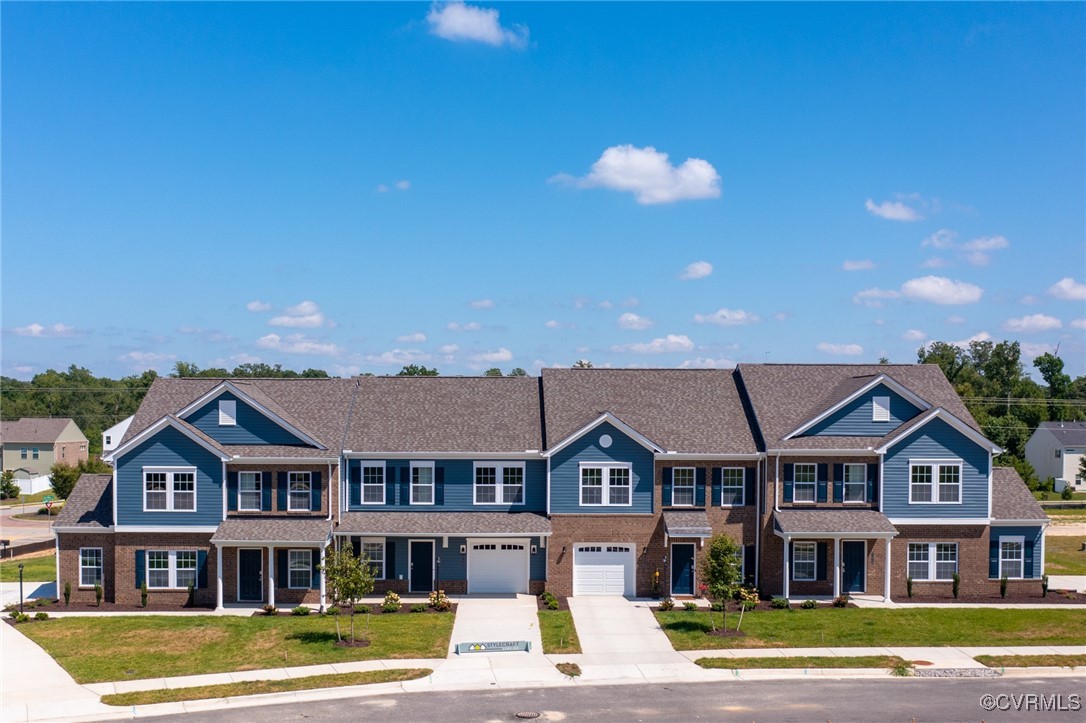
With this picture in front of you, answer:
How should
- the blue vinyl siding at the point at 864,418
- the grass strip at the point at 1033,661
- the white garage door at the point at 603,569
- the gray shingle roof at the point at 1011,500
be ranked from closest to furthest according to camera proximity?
1. the grass strip at the point at 1033,661
2. the white garage door at the point at 603,569
3. the gray shingle roof at the point at 1011,500
4. the blue vinyl siding at the point at 864,418

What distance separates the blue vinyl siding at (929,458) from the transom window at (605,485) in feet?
33.2

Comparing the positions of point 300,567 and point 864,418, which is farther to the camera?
point 864,418

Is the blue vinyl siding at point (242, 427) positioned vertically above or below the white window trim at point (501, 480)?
above

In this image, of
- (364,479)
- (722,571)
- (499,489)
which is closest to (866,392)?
(722,571)

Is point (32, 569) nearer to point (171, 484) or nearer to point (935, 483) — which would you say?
point (171, 484)

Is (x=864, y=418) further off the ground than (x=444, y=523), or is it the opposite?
(x=864, y=418)

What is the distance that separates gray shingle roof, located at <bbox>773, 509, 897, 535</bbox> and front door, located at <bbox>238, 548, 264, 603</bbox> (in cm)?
1977

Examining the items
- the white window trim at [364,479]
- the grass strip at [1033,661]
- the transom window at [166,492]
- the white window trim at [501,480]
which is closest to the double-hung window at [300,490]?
the white window trim at [364,479]

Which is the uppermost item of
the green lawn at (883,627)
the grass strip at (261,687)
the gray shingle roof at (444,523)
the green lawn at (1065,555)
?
the gray shingle roof at (444,523)

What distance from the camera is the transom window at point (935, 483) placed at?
35.0m

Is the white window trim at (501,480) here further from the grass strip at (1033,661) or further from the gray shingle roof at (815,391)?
the grass strip at (1033,661)

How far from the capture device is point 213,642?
93.0ft

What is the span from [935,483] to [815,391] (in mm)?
6003

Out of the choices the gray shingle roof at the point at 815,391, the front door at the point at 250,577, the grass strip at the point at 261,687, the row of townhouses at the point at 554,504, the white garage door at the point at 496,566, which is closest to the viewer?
the grass strip at the point at 261,687
